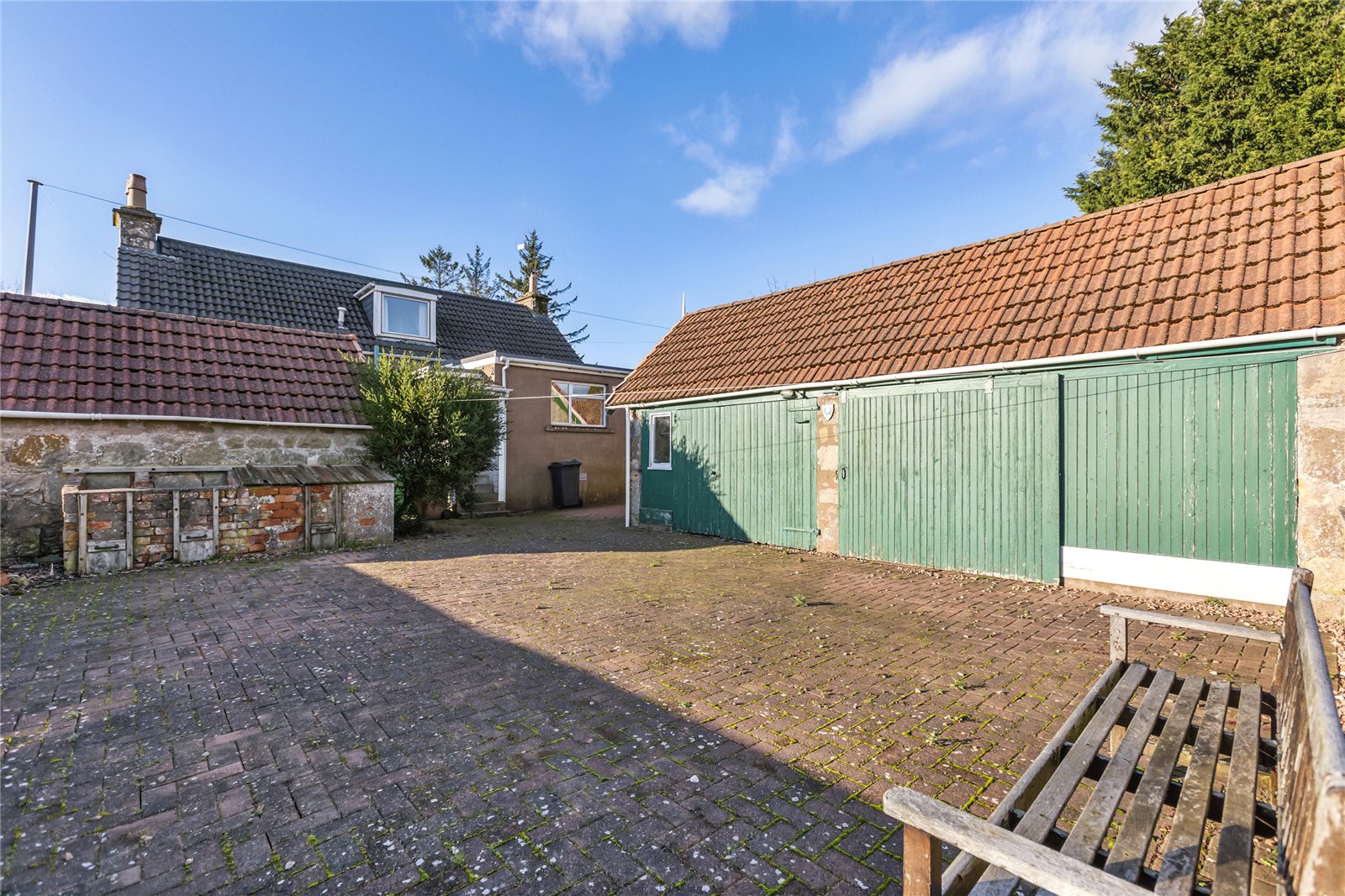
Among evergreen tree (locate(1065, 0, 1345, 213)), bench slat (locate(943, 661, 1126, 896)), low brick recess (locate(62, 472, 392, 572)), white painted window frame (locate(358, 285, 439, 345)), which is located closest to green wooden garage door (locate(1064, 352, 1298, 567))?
bench slat (locate(943, 661, 1126, 896))

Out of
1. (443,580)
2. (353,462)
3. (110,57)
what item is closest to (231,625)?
(443,580)

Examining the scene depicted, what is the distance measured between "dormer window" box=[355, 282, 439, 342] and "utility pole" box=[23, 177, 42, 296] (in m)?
8.59

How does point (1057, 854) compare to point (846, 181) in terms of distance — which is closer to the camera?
point (1057, 854)

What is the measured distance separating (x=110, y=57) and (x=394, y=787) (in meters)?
11.4

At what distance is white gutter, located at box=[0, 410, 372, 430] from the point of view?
8.23 meters

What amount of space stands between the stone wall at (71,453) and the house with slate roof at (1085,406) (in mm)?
8103

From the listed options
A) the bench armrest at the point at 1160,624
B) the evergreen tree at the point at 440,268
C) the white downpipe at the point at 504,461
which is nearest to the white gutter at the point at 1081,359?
the bench armrest at the point at 1160,624

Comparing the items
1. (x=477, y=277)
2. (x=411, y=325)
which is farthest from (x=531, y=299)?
(x=477, y=277)

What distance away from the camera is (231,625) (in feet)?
18.3

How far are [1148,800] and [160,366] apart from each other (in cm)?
1315

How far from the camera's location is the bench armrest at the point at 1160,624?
10.4 ft

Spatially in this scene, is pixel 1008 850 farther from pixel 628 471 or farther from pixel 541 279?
pixel 541 279

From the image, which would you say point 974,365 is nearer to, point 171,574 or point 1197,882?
point 1197,882

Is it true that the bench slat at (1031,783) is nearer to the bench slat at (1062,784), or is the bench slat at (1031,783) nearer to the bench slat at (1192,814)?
the bench slat at (1062,784)
